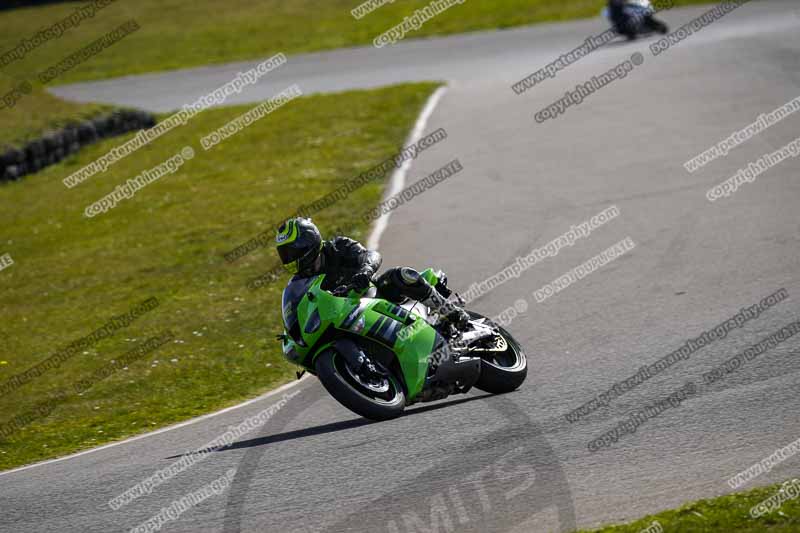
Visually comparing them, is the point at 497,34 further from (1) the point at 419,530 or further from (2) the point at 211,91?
(1) the point at 419,530

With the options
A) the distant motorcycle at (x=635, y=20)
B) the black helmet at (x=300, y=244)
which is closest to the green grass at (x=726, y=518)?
the black helmet at (x=300, y=244)

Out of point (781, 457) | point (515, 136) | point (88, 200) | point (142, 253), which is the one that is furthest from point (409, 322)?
point (88, 200)

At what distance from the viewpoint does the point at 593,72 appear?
24172 mm

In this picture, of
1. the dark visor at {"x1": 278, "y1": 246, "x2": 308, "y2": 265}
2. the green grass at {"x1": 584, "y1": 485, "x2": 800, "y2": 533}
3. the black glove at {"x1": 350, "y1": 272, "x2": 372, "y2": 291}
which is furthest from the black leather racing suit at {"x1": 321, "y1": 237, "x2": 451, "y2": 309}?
the green grass at {"x1": 584, "y1": 485, "x2": 800, "y2": 533}

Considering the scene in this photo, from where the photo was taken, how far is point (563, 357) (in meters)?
10.8

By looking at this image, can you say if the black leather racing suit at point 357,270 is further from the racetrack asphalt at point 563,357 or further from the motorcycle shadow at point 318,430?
the racetrack asphalt at point 563,357

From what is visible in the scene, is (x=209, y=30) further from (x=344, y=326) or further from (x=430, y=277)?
(x=344, y=326)

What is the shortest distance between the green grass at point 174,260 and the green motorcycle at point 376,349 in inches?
112

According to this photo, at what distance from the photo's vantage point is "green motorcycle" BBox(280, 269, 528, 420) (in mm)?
8812

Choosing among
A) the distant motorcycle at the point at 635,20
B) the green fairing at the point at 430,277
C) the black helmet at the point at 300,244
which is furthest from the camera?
the distant motorcycle at the point at 635,20

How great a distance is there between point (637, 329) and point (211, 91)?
2069cm

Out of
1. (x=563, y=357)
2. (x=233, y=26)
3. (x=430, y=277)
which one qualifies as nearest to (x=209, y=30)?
(x=233, y=26)

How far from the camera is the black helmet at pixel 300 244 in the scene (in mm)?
9078

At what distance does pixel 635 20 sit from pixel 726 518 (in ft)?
72.3
